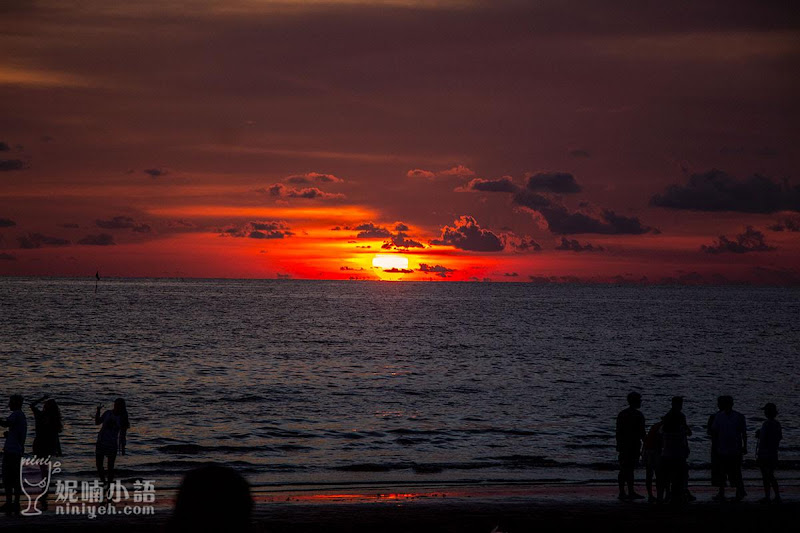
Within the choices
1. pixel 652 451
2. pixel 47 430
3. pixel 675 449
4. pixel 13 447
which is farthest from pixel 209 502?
pixel 652 451

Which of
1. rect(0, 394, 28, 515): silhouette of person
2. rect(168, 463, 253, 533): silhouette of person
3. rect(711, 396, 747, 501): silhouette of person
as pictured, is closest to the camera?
rect(168, 463, 253, 533): silhouette of person

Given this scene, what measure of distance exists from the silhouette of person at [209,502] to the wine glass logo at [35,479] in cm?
1629

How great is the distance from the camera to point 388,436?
3044cm

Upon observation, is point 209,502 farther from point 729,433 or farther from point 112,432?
point 112,432

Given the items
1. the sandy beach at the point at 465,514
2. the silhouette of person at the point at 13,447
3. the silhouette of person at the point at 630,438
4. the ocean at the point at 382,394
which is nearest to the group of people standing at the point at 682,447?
the silhouette of person at the point at 630,438

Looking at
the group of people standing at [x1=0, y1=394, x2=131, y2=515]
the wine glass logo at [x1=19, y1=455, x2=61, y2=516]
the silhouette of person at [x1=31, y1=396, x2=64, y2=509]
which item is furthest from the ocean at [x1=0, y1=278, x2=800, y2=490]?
the silhouette of person at [x1=31, y1=396, x2=64, y2=509]

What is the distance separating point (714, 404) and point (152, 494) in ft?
104

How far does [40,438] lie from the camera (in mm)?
17484

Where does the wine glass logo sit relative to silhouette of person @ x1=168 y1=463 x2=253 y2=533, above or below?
below

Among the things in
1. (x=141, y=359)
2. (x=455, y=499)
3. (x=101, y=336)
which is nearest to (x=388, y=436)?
(x=455, y=499)

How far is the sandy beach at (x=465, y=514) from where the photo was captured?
615 inches

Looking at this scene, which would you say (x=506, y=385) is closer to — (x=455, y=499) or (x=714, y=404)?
(x=714, y=404)

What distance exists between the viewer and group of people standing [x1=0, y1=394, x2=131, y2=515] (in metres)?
16.1

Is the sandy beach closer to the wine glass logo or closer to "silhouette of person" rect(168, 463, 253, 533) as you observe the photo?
the wine glass logo
